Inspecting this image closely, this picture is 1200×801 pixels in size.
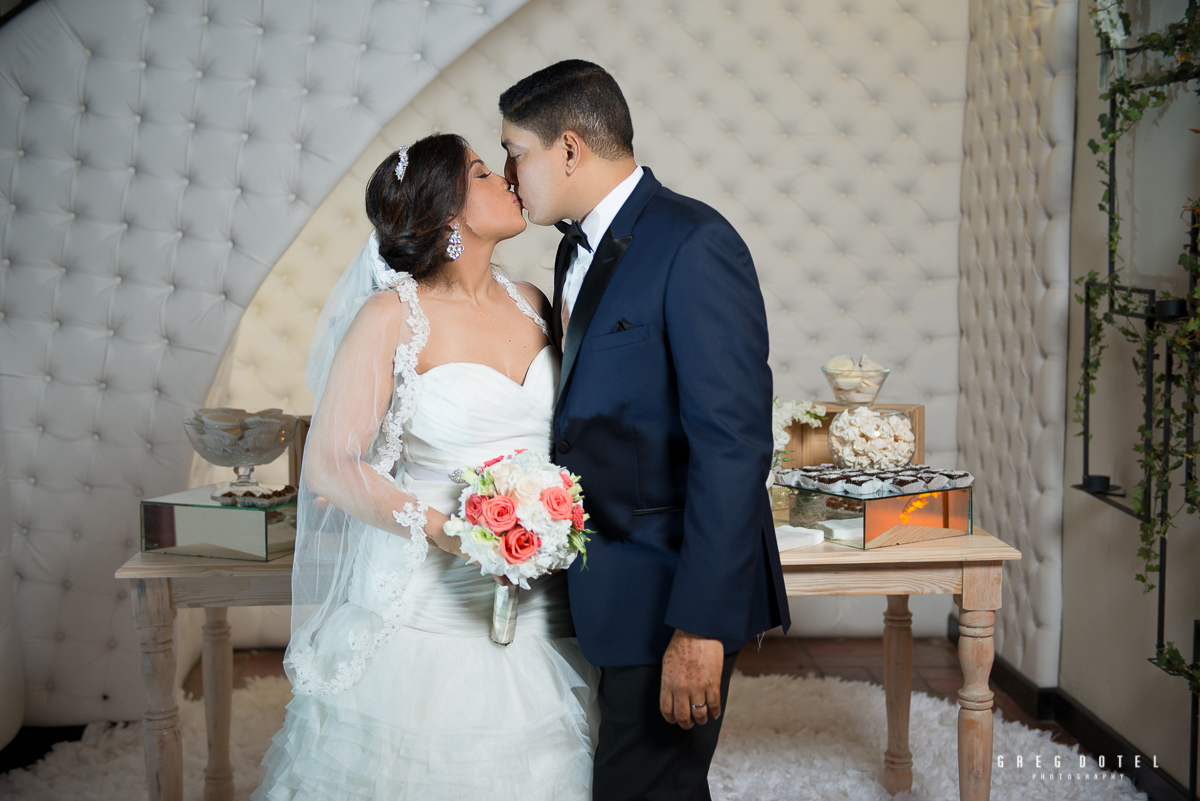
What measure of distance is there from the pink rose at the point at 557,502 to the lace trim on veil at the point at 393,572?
345 millimetres

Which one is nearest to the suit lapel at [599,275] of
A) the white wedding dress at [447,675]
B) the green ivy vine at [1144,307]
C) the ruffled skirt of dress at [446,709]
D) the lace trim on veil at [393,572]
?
the white wedding dress at [447,675]

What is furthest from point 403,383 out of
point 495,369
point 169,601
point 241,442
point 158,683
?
point 158,683

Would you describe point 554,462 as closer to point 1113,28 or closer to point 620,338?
point 620,338

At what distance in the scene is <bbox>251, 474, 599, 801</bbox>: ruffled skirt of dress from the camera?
182 cm

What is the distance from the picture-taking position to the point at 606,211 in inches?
72.4

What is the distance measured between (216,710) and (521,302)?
1.62 m

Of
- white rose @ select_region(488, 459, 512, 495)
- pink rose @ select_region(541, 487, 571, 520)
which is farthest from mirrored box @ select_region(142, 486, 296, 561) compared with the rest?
pink rose @ select_region(541, 487, 571, 520)

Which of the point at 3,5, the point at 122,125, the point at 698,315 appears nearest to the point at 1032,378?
the point at 698,315

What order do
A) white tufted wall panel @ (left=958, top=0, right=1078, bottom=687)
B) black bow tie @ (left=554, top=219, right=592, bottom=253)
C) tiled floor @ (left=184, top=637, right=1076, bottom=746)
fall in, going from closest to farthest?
black bow tie @ (left=554, top=219, right=592, bottom=253) → white tufted wall panel @ (left=958, top=0, right=1078, bottom=687) → tiled floor @ (left=184, top=637, right=1076, bottom=746)

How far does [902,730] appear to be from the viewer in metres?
2.91

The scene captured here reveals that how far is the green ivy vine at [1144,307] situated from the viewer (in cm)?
245

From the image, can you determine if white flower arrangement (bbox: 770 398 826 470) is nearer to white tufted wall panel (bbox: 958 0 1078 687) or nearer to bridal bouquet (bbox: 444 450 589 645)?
bridal bouquet (bbox: 444 450 589 645)

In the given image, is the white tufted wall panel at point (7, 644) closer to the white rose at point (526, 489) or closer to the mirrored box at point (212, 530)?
the mirrored box at point (212, 530)

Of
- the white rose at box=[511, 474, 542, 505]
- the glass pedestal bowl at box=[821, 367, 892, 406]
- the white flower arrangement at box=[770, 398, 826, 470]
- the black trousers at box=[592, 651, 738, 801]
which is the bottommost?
the black trousers at box=[592, 651, 738, 801]
